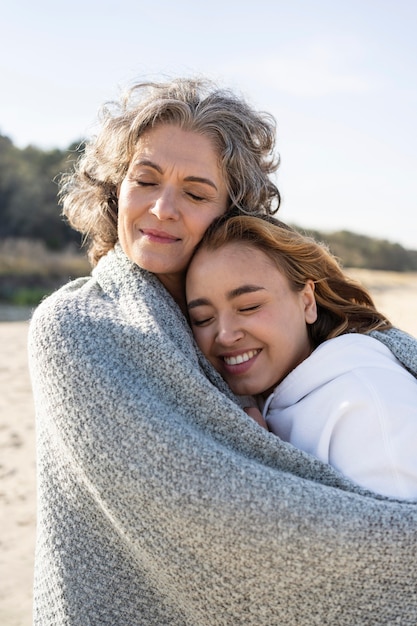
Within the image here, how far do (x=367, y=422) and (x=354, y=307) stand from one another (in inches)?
32.5

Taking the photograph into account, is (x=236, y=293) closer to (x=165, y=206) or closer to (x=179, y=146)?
(x=165, y=206)

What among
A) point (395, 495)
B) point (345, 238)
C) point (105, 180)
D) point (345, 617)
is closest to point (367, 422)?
A: point (395, 495)

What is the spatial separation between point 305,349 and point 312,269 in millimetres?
297

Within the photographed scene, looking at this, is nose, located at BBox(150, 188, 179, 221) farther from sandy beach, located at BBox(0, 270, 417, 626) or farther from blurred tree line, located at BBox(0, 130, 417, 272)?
blurred tree line, located at BBox(0, 130, 417, 272)

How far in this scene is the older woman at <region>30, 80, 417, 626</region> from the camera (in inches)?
74.3

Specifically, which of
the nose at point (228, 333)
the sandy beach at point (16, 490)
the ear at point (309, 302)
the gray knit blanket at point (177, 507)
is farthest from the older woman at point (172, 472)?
the sandy beach at point (16, 490)

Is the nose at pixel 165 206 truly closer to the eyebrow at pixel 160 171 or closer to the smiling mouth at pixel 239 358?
the eyebrow at pixel 160 171

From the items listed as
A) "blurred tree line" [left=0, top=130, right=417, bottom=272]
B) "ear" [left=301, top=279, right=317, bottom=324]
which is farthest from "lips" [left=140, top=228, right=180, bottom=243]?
"blurred tree line" [left=0, top=130, right=417, bottom=272]

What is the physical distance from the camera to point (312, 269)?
2723 millimetres

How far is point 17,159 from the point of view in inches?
1316

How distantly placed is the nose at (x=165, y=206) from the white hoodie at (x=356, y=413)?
0.65m

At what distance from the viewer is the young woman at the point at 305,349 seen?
80.7 inches

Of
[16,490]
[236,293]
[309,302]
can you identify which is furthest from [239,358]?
[16,490]

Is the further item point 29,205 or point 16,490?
point 29,205
